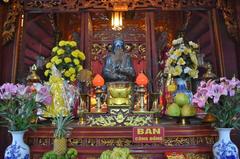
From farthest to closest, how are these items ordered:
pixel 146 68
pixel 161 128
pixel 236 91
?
1. pixel 146 68
2. pixel 161 128
3. pixel 236 91

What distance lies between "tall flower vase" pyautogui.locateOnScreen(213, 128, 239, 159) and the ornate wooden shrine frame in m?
0.82

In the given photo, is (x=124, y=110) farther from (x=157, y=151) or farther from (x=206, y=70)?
(x=206, y=70)

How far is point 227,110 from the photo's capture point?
5.42ft

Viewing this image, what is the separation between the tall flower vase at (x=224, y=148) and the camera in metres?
1.61

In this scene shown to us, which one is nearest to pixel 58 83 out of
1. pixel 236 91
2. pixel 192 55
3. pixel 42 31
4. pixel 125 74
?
pixel 125 74

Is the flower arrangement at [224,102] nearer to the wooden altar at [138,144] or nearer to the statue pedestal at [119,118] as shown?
the wooden altar at [138,144]

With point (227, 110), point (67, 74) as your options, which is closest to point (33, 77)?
point (67, 74)

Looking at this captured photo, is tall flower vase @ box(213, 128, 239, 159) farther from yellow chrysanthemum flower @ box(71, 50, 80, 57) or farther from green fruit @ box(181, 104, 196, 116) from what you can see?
yellow chrysanthemum flower @ box(71, 50, 80, 57)

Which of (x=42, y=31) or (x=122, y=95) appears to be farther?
(x=42, y=31)

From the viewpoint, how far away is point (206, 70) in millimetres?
2430

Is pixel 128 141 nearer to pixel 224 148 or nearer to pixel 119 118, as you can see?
pixel 119 118

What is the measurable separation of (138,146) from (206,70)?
1.09 m

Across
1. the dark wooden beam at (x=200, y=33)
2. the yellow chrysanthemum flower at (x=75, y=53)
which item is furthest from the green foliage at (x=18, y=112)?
the dark wooden beam at (x=200, y=33)

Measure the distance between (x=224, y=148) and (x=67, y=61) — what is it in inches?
58.9
